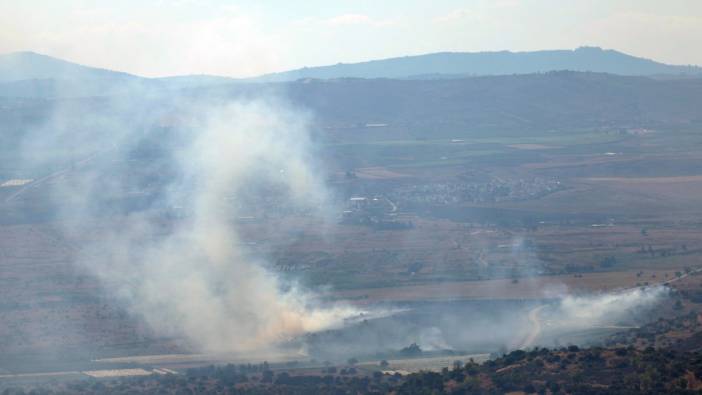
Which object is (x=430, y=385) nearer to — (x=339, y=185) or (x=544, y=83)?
(x=339, y=185)

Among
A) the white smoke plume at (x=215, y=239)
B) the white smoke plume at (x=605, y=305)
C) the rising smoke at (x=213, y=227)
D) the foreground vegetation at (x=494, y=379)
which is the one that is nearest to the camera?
the foreground vegetation at (x=494, y=379)

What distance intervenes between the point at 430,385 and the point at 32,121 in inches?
4004

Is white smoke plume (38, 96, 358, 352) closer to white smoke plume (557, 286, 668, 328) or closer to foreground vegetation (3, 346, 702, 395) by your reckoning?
foreground vegetation (3, 346, 702, 395)

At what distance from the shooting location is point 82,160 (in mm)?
115688

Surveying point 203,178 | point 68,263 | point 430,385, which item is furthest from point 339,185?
point 430,385

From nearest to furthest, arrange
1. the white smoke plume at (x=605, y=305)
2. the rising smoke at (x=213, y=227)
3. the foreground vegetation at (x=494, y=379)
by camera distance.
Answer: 1. the foreground vegetation at (x=494, y=379)
2. the rising smoke at (x=213, y=227)
3. the white smoke plume at (x=605, y=305)

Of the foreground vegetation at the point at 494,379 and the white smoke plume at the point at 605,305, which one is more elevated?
the white smoke plume at the point at 605,305

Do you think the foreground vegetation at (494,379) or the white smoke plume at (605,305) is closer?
the foreground vegetation at (494,379)

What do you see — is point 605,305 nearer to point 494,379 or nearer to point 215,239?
point 215,239

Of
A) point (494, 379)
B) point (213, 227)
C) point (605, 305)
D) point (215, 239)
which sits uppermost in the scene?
point (213, 227)

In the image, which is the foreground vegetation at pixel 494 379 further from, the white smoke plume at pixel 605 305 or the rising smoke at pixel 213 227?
the white smoke plume at pixel 605 305

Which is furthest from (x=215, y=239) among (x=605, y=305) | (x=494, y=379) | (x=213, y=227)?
(x=494, y=379)

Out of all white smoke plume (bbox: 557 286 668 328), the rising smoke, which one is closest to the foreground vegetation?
the rising smoke

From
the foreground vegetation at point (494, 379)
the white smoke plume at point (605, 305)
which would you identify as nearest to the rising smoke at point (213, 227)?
the white smoke plume at point (605, 305)
